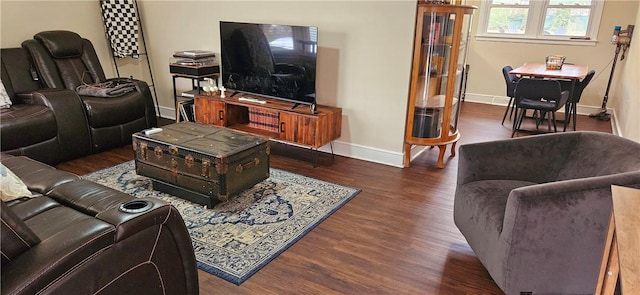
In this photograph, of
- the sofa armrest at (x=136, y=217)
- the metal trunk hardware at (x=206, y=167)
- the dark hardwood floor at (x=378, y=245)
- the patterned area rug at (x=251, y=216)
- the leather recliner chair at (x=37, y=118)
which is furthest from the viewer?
the leather recliner chair at (x=37, y=118)

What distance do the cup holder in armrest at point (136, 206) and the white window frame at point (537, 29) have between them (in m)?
6.42

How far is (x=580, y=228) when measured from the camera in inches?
72.7

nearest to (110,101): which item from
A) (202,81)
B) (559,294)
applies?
→ (202,81)

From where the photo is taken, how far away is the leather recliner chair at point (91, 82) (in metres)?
3.93

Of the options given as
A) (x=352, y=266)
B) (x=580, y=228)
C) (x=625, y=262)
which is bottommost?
(x=352, y=266)

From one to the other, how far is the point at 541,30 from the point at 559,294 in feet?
18.2

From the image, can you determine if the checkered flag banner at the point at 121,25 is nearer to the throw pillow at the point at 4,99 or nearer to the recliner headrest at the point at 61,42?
the recliner headrest at the point at 61,42

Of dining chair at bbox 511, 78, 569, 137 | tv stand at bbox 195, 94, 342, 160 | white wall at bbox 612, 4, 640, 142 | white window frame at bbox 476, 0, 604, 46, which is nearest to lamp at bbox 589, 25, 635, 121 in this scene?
white wall at bbox 612, 4, 640, 142

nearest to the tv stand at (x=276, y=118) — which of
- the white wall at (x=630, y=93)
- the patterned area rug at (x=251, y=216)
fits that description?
the patterned area rug at (x=251, y=216)

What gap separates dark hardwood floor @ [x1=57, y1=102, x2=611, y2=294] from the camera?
7.14 ft

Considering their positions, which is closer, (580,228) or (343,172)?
(580,228)

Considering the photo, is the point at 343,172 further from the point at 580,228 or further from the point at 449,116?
the point at 580,228

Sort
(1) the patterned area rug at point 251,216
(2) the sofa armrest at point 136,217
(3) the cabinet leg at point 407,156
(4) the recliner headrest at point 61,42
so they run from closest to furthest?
(2) the sofa armrest at point 136,217 < (1) the patterned area rug at point 251,216 < (3) the cabinet leg at point 407,156 < (4) the recliner headrest at point 61,42

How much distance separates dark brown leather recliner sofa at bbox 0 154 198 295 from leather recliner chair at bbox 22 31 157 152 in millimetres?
2013
